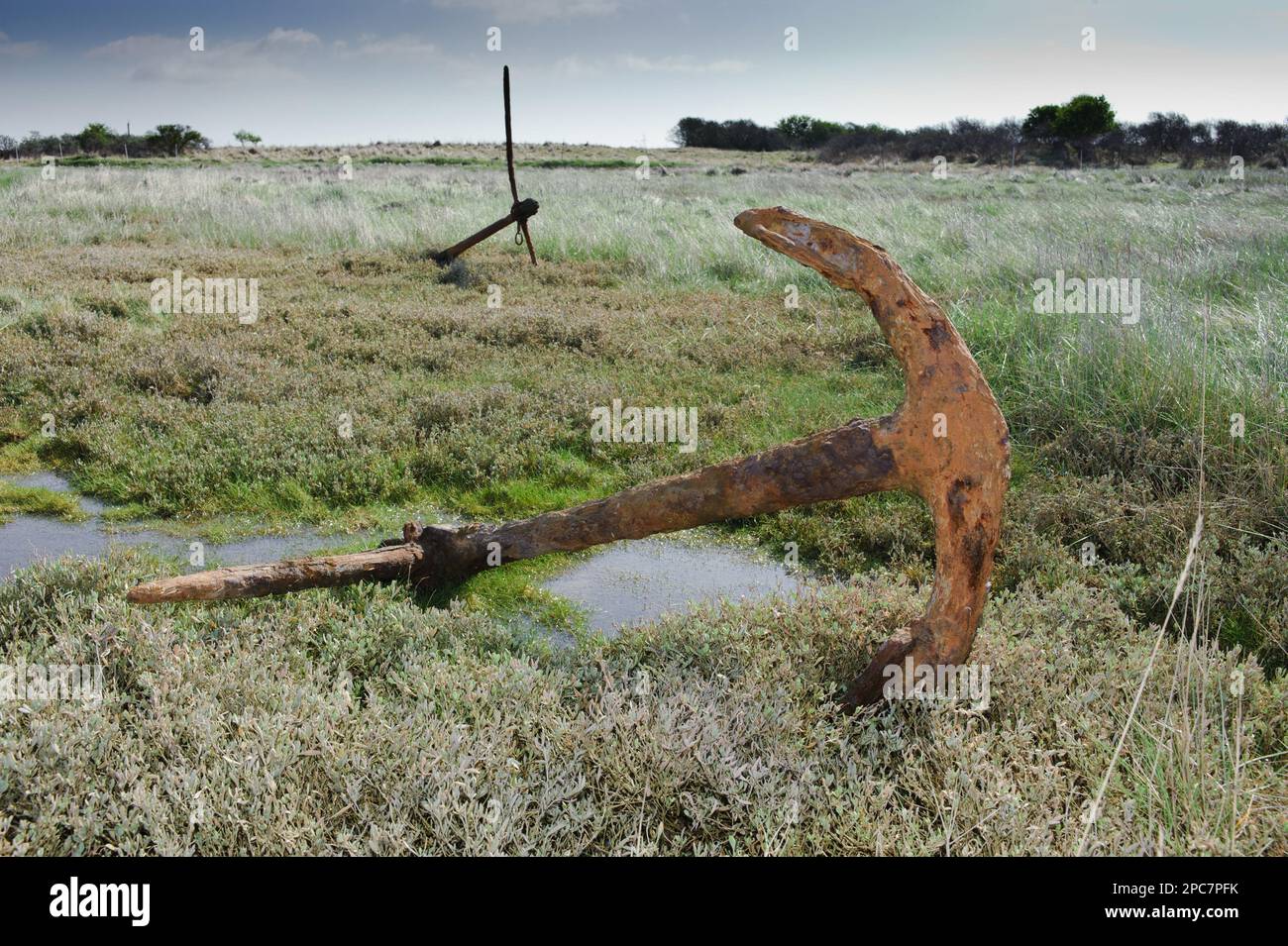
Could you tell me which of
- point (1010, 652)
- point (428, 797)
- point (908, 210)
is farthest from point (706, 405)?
point (908, 210)

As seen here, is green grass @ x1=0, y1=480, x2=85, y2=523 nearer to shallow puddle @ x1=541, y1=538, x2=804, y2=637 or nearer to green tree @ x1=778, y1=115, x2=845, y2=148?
shallow puddle @ x1=541, y1=538, x2=804, y2=637

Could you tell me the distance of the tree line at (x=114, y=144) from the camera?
56.5 metres

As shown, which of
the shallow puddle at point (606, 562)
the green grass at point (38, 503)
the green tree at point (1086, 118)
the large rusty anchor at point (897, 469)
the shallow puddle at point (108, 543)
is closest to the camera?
the large rusty anchor at point (897, 469)

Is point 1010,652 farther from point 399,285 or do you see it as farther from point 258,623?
point 399,285

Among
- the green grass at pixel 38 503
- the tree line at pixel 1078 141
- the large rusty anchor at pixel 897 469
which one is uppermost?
the tree line at pixel 1078 141

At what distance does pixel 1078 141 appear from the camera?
47.5m

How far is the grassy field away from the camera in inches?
109

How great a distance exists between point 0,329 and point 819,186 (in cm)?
2357

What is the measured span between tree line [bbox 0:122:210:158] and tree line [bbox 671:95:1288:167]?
45685 mm

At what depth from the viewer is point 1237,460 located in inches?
221

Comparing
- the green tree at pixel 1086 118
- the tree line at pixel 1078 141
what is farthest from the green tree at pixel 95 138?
the green tree at pixel 1086 118

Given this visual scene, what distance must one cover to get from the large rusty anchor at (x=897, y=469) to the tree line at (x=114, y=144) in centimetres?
6573

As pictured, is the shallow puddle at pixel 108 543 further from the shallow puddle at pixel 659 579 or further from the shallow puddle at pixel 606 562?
the shallow puddle at pixel 659 579

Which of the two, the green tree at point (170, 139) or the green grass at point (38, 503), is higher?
the green tree at point (170, 139)
